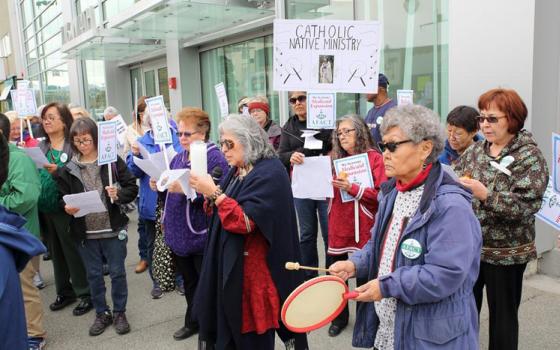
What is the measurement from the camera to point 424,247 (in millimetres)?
1920

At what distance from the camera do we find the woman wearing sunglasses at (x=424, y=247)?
6.05 ft

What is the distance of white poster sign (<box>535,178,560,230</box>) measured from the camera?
2777mm

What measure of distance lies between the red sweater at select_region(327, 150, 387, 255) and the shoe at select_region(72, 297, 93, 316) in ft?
8.78

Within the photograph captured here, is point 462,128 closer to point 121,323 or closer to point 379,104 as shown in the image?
point 379,104

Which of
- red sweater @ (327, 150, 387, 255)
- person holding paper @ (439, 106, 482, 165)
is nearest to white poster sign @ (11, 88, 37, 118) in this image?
Result: red sweater @ (327, 150, 387, 255)

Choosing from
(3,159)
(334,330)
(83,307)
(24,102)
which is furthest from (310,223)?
(24,102)

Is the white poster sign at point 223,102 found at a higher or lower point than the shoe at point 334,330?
higher

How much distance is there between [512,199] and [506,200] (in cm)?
3

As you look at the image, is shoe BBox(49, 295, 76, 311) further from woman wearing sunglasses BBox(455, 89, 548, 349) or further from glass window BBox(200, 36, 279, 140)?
glass window BBox(200, 36, 279, 140)

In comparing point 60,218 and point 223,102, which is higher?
point 223,102

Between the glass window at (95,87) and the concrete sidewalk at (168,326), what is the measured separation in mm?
12251

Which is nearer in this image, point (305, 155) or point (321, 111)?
point (321, 111)

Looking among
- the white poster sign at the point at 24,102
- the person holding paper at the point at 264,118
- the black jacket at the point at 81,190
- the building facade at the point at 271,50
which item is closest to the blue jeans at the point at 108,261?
the black jacket at the point at 81,190

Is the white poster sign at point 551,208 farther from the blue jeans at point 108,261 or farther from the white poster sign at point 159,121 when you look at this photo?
the blue jeans at point 108,261
